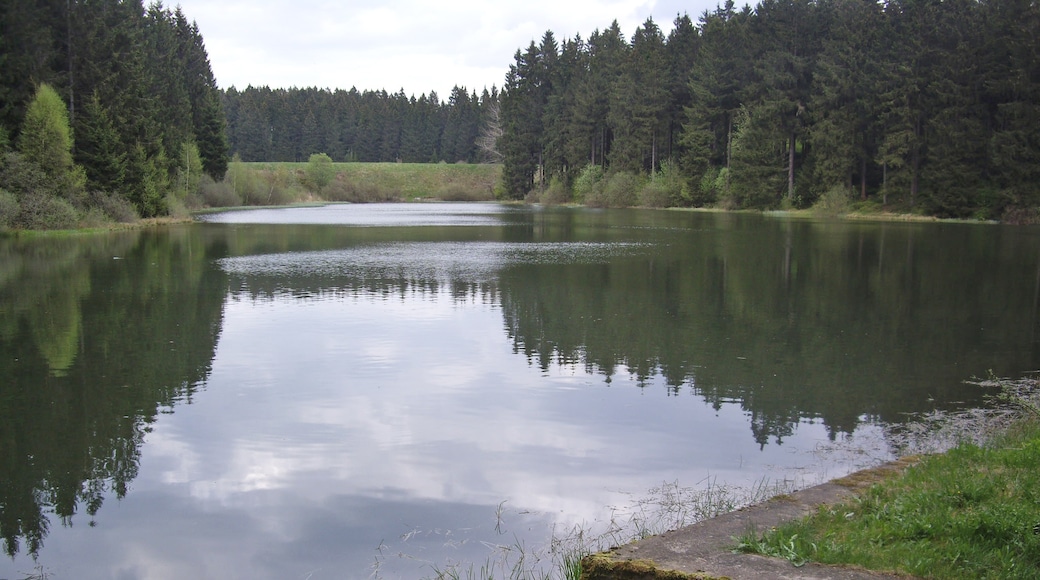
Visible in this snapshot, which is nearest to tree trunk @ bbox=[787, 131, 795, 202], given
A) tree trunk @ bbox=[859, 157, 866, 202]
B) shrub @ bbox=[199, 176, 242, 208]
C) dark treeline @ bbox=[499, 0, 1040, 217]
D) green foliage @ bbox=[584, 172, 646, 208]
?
dark treeline @ bbox=[499, 0, 1040, 217]

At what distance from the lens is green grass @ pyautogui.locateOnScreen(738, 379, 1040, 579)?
190 inches

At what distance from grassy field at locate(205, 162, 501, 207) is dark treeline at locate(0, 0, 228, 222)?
40.7m

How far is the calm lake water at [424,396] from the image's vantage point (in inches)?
275

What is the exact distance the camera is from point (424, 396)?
36.8 feet

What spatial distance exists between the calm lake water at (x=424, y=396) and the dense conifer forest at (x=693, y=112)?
730 inches

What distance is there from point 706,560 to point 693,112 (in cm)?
7029

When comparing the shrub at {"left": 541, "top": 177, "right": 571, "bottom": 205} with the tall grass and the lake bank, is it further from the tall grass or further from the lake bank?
the lake bank

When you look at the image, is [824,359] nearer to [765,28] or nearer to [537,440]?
[537,440]

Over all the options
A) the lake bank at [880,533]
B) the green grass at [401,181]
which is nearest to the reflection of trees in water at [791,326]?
the lake bank at [880,533]

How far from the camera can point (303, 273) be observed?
82.0ft

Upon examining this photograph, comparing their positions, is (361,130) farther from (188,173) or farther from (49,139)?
(49,139)

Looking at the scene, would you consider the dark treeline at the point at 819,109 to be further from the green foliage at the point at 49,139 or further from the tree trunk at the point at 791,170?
the green foliage at the point at 49,139

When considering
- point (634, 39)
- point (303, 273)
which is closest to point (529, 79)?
point (634, 39)

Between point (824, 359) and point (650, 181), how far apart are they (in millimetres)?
68731
